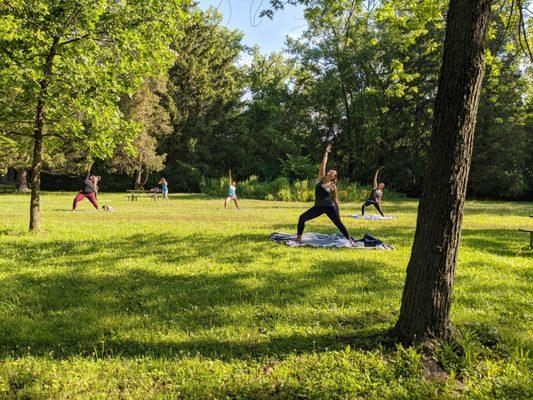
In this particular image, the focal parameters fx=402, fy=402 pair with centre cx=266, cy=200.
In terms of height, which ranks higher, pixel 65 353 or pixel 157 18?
pixel 157 18

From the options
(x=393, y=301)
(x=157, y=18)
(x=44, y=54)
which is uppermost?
(x=157, y=18)

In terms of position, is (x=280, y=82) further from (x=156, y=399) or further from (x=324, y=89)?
(x=156, y=399)

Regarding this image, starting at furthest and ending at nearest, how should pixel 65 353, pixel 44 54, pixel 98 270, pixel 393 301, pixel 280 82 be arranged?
pixel 280 82 → pixel 44 54 → pixel 98 270 → pixel 393 301 → pixel 65 353

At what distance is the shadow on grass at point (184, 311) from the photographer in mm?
4230

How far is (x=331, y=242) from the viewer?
10109 mm

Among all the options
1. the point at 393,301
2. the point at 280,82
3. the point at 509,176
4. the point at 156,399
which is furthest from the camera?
the point at 280,82

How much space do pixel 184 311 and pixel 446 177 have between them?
3513mm

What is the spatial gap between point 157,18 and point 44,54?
9.09 ft

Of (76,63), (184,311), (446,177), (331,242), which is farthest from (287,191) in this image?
(446,177)

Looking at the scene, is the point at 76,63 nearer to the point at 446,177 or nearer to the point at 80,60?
the point at 80,60

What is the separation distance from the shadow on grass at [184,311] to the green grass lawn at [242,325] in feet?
0.07

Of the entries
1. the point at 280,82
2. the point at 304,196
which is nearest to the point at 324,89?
the point at 280,82

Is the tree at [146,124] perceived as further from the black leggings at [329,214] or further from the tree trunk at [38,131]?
the black leggings at [329,214]

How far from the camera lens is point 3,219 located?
44.1 feet
